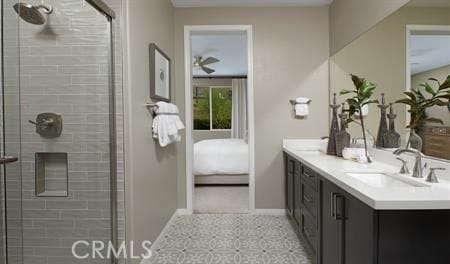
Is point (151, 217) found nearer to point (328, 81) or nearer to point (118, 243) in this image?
point (118, 243)

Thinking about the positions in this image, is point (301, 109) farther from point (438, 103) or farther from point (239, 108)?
point (239, 108)

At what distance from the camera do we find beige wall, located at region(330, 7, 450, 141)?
1.80 m

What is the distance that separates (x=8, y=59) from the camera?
1.57 meters

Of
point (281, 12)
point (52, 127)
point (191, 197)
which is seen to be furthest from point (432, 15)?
point (191, 197)

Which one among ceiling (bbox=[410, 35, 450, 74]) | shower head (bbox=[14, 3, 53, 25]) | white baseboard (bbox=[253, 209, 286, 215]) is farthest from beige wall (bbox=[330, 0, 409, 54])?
shower head (bbox=[14, 3, 53, 25])

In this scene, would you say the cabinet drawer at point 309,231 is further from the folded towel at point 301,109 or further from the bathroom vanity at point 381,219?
the folded towel at point 301,109

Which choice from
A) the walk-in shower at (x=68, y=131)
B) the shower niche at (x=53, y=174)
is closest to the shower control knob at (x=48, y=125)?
the walk-in shower at (x=68, y=131)

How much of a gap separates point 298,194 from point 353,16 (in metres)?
1.76

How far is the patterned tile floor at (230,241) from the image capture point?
2309 millimetres

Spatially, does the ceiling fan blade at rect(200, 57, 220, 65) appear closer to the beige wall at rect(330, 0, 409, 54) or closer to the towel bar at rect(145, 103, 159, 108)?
the beige wall at rect(330, 0, 409, 54)

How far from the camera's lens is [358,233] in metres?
1.28

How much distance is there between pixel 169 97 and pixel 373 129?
198 cm

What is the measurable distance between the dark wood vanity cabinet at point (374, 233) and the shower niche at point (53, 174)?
1.80m

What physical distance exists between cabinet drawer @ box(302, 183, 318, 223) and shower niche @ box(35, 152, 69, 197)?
5.82 feet
